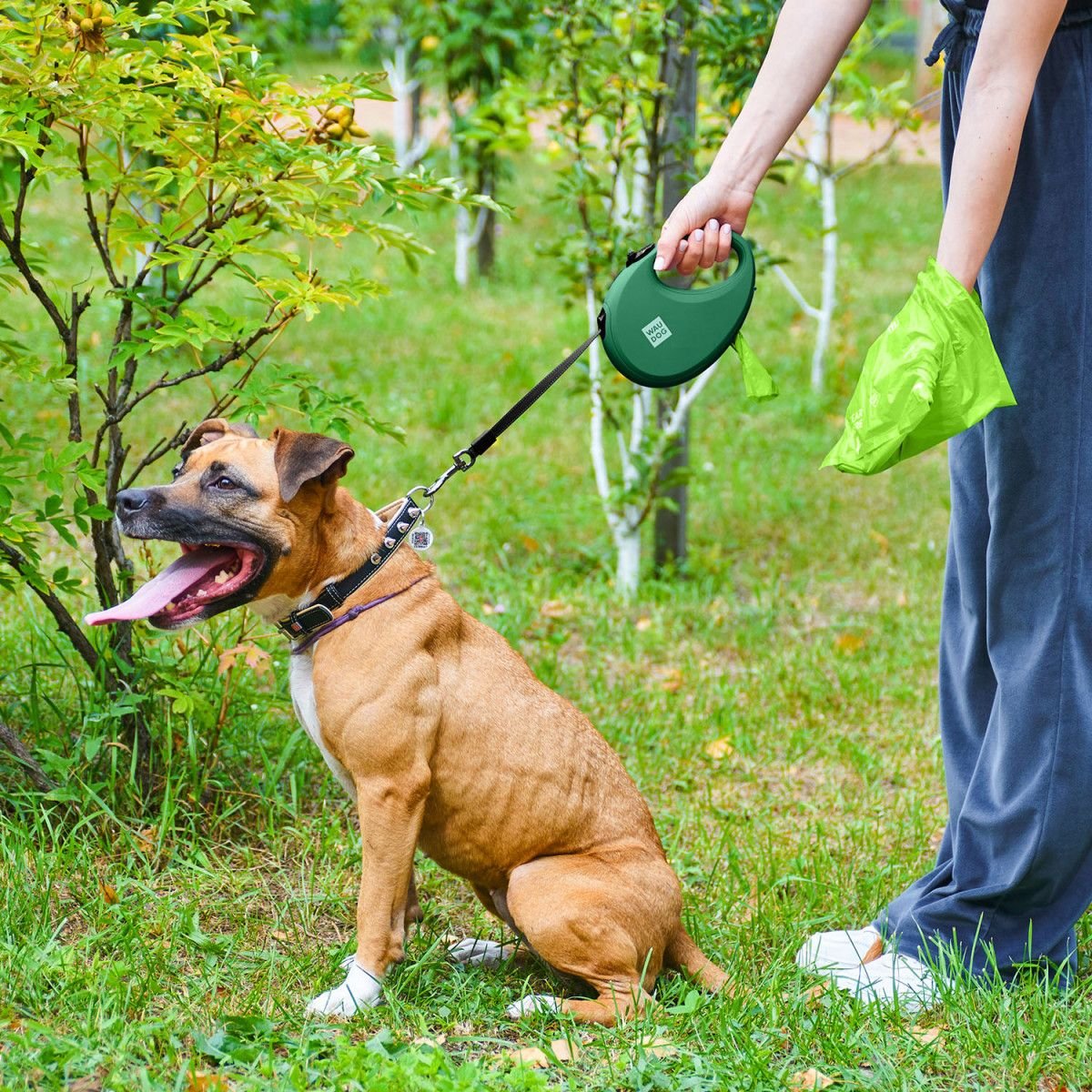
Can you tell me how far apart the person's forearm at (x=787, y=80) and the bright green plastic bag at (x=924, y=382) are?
0.59 metres

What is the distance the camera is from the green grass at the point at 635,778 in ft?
8.81

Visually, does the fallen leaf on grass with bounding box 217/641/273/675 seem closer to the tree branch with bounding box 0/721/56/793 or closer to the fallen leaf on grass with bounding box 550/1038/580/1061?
the tree branch with bounding box 0/721/56/793

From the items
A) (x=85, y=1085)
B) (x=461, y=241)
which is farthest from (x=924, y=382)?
(x=461, y=241)

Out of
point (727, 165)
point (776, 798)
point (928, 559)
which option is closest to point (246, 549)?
point (727, 165)

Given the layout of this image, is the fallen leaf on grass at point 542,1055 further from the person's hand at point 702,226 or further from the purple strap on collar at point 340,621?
the person's hand at point 702,226

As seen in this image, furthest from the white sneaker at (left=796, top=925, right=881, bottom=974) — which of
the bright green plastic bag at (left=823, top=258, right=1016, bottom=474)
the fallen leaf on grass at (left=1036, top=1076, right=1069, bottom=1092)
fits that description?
the bright green plastic bag at (left=823, top=258, right=1016, bottom=474)

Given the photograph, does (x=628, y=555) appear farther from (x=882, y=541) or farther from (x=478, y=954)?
(x=478, y=954)

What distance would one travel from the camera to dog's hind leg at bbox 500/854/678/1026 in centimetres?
289

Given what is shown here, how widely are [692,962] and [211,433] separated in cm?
182

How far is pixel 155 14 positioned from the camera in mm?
3021

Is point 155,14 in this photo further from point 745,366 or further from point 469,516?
point 469,516

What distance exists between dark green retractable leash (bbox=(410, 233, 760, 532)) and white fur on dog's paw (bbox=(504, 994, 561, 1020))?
1.27 m

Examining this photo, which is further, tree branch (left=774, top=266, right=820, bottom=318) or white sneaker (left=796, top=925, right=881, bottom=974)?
tree branch (left=774, top=266, right=820, bottom=318)

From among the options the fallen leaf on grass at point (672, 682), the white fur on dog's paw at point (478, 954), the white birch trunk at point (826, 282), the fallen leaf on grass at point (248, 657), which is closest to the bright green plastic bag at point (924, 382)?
the white fur on dog's paw at point (478, 954)
